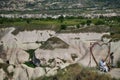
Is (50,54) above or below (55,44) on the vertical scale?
below

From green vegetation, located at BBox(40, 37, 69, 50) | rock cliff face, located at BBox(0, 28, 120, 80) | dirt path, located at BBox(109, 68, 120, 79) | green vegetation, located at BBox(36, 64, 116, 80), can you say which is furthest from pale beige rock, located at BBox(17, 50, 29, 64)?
dirt path, located at BBox(109, 68, 120, 79)

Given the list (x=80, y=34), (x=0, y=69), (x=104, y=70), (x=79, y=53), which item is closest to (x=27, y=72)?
(x=0, y=69)

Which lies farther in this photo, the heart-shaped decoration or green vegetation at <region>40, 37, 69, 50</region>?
green vegetation at <region>40, 37, 69, 50</region>

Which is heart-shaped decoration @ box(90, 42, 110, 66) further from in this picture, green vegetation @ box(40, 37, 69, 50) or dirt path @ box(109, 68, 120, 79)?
dirt path @ box(109, 68, 120, 79)

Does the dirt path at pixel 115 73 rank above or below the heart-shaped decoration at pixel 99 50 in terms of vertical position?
above

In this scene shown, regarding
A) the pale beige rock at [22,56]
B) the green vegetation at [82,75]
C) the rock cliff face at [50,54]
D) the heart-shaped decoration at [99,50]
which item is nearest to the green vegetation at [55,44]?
the rock cliff face at [50,54]

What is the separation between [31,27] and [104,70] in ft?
161

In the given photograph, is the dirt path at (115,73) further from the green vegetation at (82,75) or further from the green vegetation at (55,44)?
the green vegetation at (55,44)

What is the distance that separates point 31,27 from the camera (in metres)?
78.1

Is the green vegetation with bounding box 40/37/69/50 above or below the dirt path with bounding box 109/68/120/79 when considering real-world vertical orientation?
below

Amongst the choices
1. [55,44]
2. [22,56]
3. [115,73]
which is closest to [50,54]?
[55,44]

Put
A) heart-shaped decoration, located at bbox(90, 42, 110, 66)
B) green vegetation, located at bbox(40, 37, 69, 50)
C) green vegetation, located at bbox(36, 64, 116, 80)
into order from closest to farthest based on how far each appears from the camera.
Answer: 1. green vegetation, located at bbox(36, 64, 116, 80)
2. heart-shaped decoration, located at bbox(90, 42, 110, 66)
3. green vegetation, located at bbox(40, 37, 69, 50)

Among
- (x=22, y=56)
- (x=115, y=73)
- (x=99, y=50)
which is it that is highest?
(x=115, y=73)

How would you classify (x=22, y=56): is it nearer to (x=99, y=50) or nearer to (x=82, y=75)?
(x=99, y=50)
